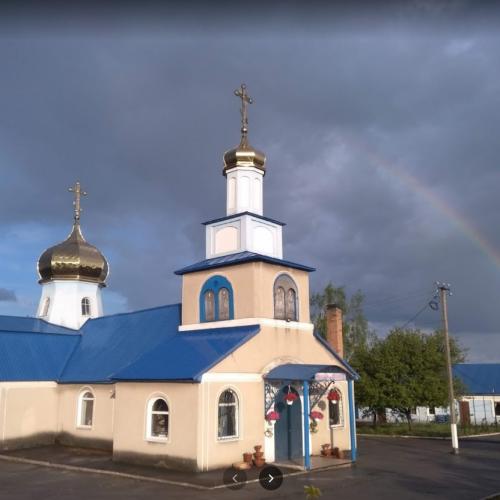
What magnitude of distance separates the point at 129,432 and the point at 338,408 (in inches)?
331

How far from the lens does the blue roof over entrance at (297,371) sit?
18.9m

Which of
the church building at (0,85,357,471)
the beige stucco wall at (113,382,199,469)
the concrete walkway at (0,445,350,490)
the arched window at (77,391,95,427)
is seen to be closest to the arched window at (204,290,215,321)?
the church building at (0,85,357,471)

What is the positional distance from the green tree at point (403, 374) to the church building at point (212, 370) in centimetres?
969

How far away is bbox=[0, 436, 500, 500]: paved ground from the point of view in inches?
568

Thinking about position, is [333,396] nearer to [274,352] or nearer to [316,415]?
[316,415]

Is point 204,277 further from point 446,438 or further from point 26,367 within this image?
point 446,438

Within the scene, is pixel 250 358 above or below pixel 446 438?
above

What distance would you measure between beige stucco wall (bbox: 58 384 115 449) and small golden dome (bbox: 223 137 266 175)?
1046 cm

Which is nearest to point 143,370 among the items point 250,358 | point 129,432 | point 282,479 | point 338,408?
point 129,432

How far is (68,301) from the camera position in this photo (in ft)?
109

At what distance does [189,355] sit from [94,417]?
6848 millimetres

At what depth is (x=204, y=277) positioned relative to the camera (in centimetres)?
2238

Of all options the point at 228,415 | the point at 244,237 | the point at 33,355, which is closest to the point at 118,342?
the point at 33,355

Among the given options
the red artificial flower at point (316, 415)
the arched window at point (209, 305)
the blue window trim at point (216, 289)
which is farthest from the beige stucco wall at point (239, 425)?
the arched window at point (209, 305)
